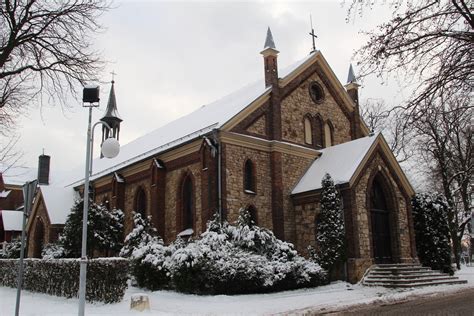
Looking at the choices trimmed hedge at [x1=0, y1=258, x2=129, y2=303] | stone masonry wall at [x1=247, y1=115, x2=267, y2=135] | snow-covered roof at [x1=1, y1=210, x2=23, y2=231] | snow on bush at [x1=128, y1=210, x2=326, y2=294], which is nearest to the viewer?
trimmed hedge at [x1=0, y1=258, x2=129, y2=303]

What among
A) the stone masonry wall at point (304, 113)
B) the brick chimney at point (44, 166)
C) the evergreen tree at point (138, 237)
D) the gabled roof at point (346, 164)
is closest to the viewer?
the evergreen tree at point (138, 237)

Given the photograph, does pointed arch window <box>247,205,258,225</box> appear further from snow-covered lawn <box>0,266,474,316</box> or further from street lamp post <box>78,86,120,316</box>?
street lamp post <box>78,86,120,316</box>

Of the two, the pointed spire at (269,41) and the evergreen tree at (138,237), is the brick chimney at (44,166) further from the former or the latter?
the pointed spire at (269,41)

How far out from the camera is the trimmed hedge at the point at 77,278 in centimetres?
1465

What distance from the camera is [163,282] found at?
59.0 feet

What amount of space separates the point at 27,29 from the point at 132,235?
1073cm

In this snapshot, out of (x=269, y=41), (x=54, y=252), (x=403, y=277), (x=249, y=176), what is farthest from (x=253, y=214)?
(x=54, y=252)

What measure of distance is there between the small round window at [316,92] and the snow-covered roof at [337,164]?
311 centimetres

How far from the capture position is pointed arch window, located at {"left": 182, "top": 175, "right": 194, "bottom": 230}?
2353 centimetres

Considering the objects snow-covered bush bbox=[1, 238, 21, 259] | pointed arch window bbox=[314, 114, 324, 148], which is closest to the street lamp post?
pointed arch window bbox=[314, 114, 324, 148]

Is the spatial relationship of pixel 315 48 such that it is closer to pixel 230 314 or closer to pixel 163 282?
pixel 163 282

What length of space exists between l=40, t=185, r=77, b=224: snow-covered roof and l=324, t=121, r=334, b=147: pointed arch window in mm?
18327

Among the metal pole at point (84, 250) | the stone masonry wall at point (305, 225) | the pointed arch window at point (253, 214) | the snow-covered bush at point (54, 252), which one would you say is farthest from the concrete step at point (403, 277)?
the snow-covered bush at point (54, 252)

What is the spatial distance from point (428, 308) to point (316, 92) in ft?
50.4
